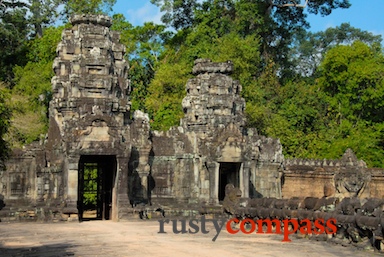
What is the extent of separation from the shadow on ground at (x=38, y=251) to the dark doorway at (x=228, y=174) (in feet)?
39.2

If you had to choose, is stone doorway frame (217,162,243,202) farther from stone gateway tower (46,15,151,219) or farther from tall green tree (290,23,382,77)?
tall green tree (290,23,382,77)

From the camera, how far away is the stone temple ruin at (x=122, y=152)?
2267cm

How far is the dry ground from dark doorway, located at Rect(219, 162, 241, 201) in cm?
658

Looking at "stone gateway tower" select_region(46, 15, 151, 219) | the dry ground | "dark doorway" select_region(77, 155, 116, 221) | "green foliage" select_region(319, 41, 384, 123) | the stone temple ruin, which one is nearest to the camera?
the dry ground

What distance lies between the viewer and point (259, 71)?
4672 cm

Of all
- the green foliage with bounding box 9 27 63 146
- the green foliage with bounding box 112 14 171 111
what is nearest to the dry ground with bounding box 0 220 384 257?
the green foliage with bounding box 9 27 63 146

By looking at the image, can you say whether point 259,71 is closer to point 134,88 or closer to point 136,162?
point 134,88

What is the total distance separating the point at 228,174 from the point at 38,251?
14.0 meters

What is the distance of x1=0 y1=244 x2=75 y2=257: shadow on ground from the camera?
13141mm

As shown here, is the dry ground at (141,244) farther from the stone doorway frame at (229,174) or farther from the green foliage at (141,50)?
the green foliage at (141,50)

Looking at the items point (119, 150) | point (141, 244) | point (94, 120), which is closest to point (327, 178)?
point (119, 150)

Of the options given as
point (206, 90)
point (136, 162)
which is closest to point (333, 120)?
point (206, 90)

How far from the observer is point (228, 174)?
27.0m

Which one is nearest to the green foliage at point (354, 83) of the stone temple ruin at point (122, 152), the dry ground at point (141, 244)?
the stone temple ruin at point (122, 152)
